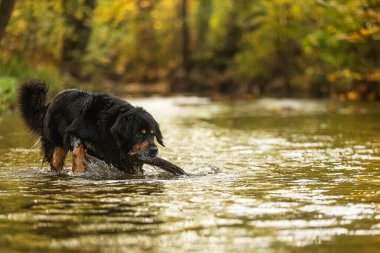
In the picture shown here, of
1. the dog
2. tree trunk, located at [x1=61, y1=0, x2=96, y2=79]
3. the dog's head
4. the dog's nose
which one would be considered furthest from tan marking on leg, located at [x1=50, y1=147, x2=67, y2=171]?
tree trunk, located at [x1=61, y1=0, x2=96, y2=79]

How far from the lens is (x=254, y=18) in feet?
152

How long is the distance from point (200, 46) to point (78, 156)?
44.7m

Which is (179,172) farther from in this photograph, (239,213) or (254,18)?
(254,18)

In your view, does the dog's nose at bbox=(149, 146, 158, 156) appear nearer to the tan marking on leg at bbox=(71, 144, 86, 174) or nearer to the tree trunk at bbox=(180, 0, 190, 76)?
the tan marking on leg at bbox=(71, 144, 86, 174)

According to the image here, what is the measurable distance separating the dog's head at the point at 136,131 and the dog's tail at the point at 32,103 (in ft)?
6.16

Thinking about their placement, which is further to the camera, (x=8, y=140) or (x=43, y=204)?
(x=8, y=140)

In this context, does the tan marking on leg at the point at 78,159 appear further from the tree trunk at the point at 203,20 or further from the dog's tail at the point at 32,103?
the tree trunk at the point at 203,20

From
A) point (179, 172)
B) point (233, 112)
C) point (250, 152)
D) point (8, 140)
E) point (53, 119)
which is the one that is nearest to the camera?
point (179, 172)

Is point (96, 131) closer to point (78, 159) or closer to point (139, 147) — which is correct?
point (78, 159)

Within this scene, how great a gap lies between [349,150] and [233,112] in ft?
40.5

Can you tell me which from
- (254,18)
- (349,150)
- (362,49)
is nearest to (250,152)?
(349,150)

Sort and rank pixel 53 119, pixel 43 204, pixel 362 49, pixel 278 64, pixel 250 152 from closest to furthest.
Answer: pixel 43 204
pixel 53 119
pixel 250 152
pixel 362 49
pixel 278 64

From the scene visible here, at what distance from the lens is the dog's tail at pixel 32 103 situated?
36.7 feet

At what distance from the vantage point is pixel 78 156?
10.0 m
